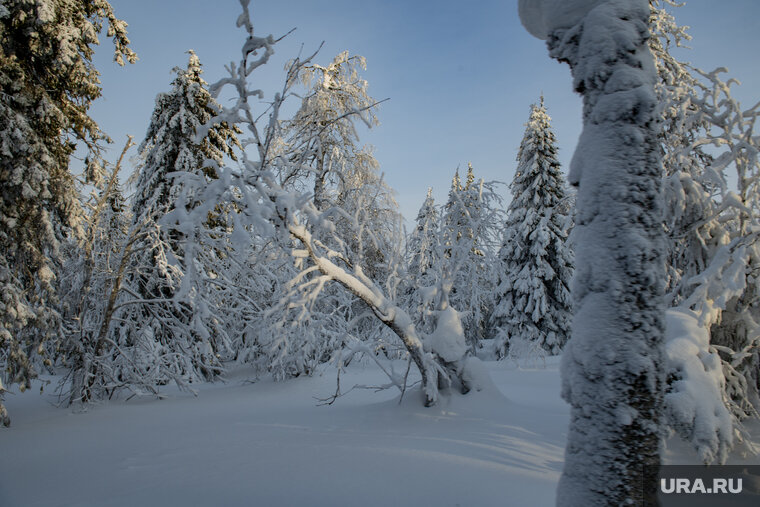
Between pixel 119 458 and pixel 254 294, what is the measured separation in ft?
26.3

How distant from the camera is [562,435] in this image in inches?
243

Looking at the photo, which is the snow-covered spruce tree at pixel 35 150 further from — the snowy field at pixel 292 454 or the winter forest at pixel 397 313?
the snowy field at pixel 292 454

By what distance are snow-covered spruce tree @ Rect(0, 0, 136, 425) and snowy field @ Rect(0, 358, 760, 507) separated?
199 cm

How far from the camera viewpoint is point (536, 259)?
1758 cm

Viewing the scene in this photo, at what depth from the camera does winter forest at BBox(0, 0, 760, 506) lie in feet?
8.99

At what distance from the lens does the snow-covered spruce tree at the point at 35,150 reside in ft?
21.7

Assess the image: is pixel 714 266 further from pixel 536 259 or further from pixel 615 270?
pixel 536 259

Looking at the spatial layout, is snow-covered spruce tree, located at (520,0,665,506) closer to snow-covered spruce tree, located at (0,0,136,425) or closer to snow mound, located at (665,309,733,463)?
snow mound, located at (665,309,733,463)

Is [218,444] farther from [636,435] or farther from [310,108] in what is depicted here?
[310,108]

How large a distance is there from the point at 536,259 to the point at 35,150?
17.0 m

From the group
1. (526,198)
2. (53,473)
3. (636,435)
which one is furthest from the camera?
(526,198)

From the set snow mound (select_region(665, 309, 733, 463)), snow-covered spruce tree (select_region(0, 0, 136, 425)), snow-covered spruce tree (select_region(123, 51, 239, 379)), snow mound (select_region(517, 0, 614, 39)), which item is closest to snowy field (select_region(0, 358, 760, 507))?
snow mound (select_region(665, 309, 733, 463))

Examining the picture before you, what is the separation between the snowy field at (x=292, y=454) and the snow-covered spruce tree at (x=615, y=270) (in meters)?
1.37

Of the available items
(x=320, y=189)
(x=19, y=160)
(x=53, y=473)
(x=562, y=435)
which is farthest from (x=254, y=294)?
(x=562, y=435)
